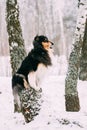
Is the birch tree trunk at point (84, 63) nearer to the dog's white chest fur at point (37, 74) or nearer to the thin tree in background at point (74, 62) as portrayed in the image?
the thin tree in background at point (74, 62)

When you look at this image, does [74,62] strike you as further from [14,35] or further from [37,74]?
[37,74]

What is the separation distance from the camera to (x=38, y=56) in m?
8.96

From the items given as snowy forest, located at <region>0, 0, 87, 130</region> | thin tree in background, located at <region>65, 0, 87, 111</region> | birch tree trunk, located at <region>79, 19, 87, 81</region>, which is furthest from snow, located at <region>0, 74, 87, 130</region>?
thin tree in background, located at <region>65, 0, 87, 111</region>

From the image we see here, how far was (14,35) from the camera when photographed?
11.7 meters

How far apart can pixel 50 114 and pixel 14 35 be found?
3.01 m

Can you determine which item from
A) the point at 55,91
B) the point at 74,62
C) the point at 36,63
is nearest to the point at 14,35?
the point at 74,62

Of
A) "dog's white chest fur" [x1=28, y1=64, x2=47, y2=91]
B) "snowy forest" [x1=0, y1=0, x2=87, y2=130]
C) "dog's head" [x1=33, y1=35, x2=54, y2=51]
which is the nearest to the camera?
"dog's head" [x1=33, y1=35, x2=54, y2=51]

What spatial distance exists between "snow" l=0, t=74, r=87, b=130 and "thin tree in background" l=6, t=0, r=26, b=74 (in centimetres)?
152

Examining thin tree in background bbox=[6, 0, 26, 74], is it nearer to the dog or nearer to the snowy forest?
the snowy forest

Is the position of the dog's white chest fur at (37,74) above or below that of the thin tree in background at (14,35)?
below

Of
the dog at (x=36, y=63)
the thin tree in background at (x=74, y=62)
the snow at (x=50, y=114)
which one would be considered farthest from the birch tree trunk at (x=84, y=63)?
the dog at (x=36, y=63)

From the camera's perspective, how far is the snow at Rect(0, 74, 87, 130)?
30.2 ft

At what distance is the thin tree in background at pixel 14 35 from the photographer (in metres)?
11.6

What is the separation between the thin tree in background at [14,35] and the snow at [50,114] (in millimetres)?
1522
